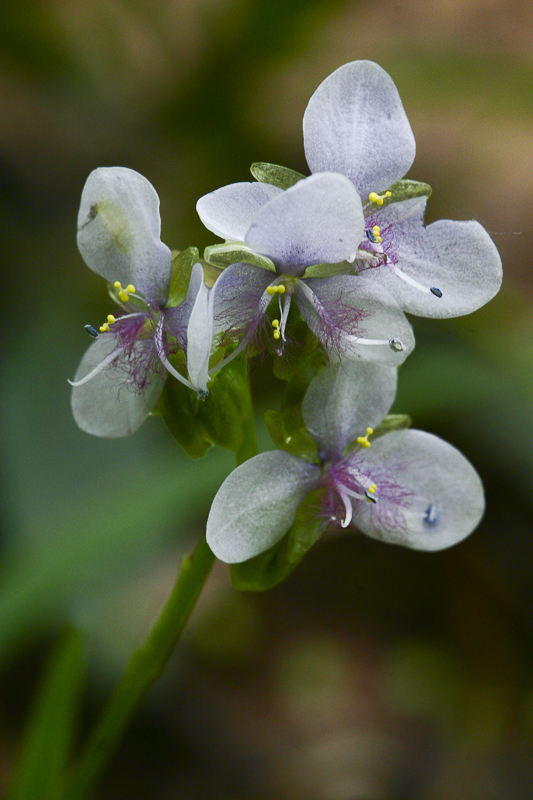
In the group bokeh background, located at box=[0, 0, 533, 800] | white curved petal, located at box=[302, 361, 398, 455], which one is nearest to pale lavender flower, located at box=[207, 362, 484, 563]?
white curved petal, located at box=[302, 361, 398, 455]

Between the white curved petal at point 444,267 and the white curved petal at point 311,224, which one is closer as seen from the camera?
the white curved petal at point 311,224

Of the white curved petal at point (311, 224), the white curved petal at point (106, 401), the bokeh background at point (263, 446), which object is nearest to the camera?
the white curved petal at point (311, 224)

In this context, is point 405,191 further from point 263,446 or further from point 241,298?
point 263,446

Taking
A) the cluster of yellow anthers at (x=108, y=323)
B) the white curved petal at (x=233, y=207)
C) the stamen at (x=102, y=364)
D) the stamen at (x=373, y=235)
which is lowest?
the stamen at (x=102, y=364)

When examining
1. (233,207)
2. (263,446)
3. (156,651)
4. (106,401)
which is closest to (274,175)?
(233,207)

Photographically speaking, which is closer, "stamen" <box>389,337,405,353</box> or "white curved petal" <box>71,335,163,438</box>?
"stamen" <box>389,337,405,353</box>

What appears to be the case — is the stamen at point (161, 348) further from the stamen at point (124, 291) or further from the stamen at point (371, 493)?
the stamen at point (371, 493)

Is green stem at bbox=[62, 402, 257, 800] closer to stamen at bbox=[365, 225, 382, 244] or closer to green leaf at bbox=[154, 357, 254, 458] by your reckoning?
green leaf at bbox=[154, 357, 254, 458]

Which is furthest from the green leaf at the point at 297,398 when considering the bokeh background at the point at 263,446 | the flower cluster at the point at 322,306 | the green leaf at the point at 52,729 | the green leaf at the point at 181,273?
the bokeh background at the point at 263,446
